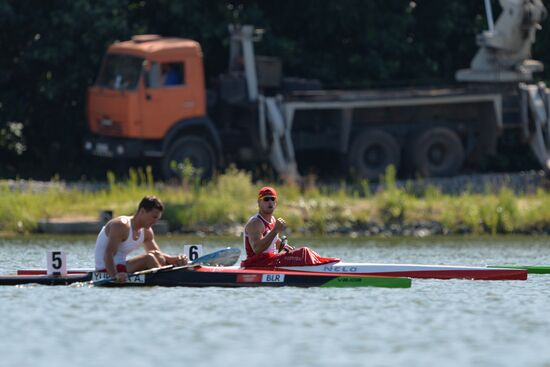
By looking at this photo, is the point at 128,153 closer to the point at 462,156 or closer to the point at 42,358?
the point at 462,156

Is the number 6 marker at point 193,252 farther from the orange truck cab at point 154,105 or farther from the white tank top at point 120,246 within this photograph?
the orange truck cab at point 154,105

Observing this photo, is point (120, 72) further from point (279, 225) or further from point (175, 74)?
point (279, 225)

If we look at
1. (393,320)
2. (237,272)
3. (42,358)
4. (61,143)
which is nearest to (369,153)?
(61,143)

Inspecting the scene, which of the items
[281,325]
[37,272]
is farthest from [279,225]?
[37,272]

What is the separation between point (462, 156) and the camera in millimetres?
36938

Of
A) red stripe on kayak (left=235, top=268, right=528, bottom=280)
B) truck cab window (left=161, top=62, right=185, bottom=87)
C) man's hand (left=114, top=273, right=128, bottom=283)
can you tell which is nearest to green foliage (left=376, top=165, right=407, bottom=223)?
truck cab window (left=161, top=62, right=185, bottom=87)

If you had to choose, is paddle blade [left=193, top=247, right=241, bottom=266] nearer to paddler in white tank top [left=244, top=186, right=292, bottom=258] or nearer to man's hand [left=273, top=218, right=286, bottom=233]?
paddler in white tank top [left=244, top=186, right=292, bottom=258]

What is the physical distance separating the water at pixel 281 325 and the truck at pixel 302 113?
1220 cm

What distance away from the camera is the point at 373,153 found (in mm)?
36562

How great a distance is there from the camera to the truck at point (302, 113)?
34906mm

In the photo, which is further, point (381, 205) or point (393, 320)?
point (381, 205)

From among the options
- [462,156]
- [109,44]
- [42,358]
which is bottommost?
[42,358]

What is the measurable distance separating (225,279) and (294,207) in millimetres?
11124

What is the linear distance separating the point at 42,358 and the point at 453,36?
25887 mm
